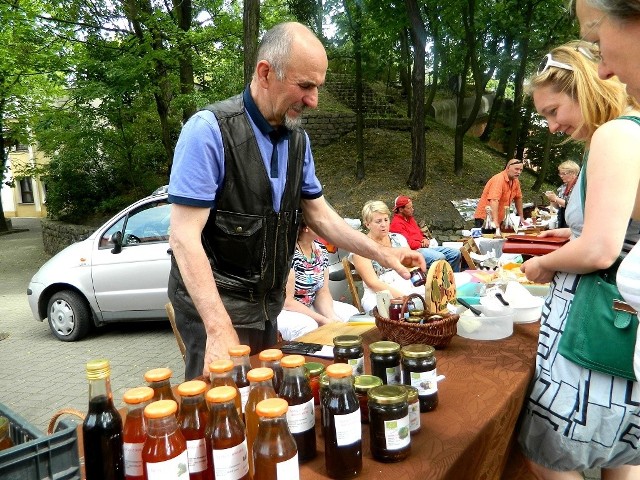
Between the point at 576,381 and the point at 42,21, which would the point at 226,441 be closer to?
the point at 576,381

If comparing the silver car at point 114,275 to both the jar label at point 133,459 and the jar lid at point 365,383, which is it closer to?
the jar lid at point 365,383

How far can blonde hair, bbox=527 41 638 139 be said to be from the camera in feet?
5.68

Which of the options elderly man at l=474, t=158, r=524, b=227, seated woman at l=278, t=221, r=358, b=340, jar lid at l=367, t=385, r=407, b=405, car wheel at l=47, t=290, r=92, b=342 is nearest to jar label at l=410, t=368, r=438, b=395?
jar lid at l=367, t=385, r=407, b=405

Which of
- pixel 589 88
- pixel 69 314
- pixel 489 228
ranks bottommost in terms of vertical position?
pixel 69 314

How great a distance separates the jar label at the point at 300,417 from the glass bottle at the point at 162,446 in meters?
0.33

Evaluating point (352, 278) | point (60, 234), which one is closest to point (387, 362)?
point (352, 278)

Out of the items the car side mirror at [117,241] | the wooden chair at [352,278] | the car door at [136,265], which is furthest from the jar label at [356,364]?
the car side mirror at [117,241]

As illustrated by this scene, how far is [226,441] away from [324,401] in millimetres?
278

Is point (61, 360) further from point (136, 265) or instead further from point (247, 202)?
point (247, 202)

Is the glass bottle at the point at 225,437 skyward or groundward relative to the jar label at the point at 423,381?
skyward

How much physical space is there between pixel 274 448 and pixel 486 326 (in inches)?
61.1

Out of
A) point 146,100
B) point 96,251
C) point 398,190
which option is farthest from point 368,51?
point 96,251

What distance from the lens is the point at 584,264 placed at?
1.65m

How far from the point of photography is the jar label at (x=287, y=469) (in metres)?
1.08
